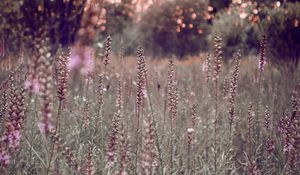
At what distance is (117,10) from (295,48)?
1557 centimetres

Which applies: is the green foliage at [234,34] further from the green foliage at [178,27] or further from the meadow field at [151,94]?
the green foliage at [178,27]

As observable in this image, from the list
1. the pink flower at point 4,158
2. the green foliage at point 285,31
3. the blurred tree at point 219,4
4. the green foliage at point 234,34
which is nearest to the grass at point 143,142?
the pink flower at point 4,158

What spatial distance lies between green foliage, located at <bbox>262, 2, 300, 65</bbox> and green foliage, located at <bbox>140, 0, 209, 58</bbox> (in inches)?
570

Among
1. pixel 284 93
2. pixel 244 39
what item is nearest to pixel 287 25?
pixel 284 93

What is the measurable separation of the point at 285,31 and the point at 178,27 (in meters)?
15.0

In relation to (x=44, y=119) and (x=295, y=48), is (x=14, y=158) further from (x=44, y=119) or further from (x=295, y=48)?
(x=295, y=48)

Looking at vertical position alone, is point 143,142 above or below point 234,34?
below

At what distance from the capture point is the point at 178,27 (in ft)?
76.9

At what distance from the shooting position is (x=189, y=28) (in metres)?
24.0

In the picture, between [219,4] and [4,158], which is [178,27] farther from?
[4,158]

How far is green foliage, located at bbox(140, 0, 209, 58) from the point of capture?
23.6 metres

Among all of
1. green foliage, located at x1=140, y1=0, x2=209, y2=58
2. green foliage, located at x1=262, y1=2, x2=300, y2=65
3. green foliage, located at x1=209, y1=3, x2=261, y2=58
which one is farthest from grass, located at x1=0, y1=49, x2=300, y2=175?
green foliage, located at x1=140, y1=0, x2=209, y2=58

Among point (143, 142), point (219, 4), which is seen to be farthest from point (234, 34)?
point (143, 142)

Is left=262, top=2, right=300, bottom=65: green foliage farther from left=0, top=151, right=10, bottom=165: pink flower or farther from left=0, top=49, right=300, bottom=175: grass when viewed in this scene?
left=0, top=151, right=10, bottom=165: pink flower
